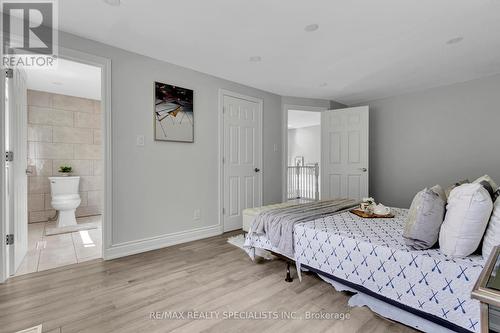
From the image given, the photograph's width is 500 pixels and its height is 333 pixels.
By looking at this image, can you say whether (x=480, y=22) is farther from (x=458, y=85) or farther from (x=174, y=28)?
(x=174, y=28)

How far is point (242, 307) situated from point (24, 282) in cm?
195

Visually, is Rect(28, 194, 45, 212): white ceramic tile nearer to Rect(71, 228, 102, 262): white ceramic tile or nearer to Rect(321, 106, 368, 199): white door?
Rect(71, 228, 102, 262): white ceramic tile

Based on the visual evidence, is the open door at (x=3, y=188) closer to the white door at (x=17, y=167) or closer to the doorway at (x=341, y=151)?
the white door at (x=17, y=167)

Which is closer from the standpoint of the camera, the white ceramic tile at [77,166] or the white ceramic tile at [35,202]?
the white ceramic tile at [35,202]

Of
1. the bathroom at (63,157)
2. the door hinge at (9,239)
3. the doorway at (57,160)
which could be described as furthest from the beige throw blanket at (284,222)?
the door hinge at (9,239)

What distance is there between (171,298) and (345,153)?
12.8ft

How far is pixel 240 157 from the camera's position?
3.88m

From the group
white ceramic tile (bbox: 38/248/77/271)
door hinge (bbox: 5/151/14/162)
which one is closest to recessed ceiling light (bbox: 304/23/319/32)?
door hinge (bbox: 5/151/14/162)

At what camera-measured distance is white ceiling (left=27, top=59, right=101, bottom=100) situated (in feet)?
10.7

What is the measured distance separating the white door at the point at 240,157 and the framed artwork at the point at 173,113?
61cm

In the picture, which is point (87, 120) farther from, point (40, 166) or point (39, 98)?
point (40, 166)

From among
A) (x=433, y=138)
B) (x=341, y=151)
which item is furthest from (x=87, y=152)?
(x=433, y=138)

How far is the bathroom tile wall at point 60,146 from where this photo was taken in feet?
13.4

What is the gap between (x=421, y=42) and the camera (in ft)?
8.44
